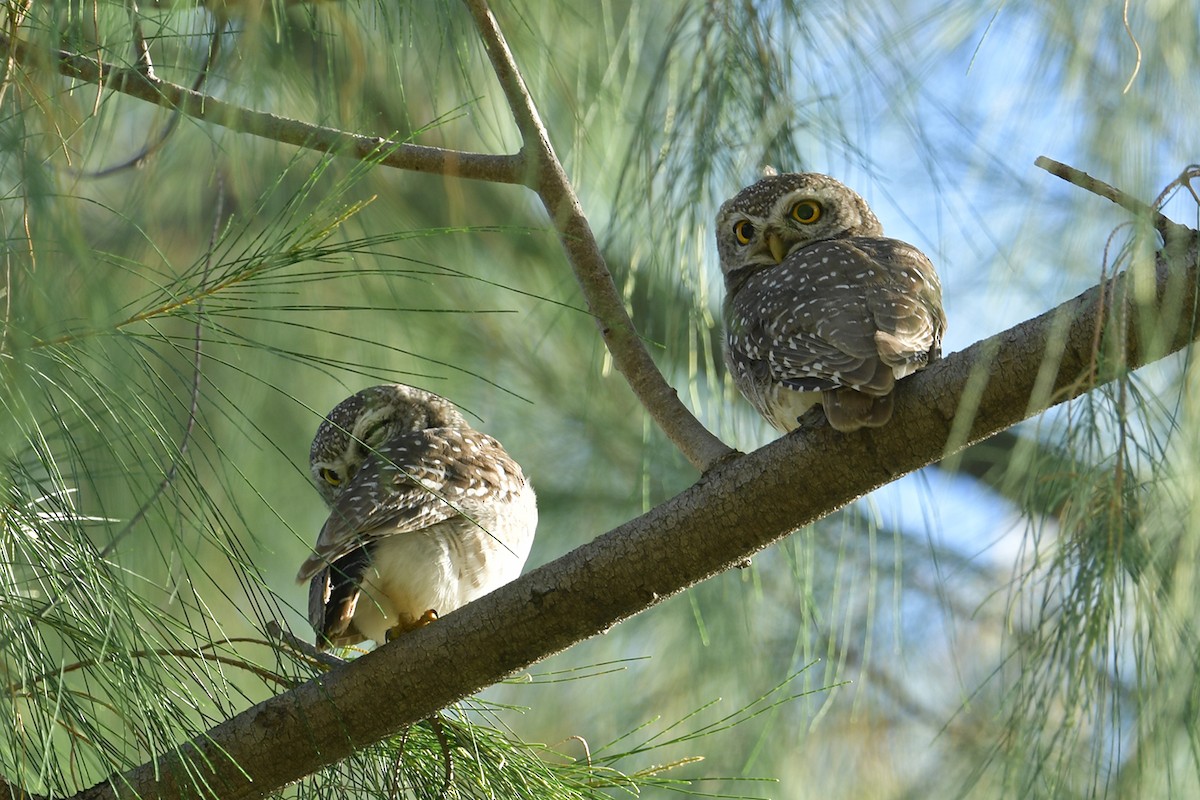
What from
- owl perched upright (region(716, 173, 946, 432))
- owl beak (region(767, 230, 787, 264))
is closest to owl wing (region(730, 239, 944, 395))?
owl perched upright (region(716, 173, 946, 432))

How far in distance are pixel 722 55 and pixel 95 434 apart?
1.37m

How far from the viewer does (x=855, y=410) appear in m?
2.15

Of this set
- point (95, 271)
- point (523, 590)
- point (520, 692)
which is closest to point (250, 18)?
point (95, 271)

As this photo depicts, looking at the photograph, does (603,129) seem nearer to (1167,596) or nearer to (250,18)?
(250,18)

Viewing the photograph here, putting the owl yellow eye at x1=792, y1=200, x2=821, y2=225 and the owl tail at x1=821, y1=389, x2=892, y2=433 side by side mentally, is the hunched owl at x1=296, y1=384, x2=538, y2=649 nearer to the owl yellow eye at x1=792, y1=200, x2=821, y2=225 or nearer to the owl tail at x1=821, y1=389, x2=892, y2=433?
the owl tail at x1=821, y1=389, x2=892, y2=433

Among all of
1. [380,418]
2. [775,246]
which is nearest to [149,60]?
[380,418]

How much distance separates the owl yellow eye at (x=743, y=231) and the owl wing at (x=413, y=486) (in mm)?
893

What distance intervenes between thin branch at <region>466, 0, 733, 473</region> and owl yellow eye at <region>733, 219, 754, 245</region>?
103 centimetres

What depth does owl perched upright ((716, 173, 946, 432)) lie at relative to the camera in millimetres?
2244

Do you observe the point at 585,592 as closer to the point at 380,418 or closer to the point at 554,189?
the point at 554,189

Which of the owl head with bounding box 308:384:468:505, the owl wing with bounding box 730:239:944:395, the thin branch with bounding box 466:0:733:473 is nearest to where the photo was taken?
the owl wing with bounding box 730:239:944:395

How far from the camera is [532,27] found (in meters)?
2.72

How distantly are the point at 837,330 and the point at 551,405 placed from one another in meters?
2.62

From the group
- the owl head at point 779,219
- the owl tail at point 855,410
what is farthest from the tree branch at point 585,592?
the owl head at point 779,219
